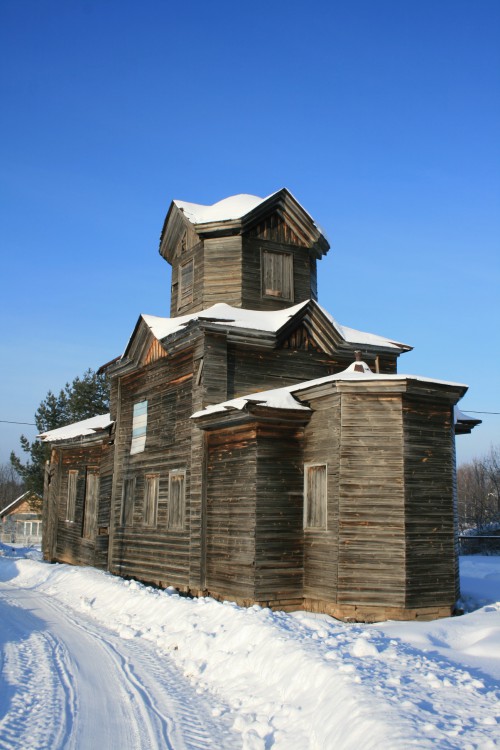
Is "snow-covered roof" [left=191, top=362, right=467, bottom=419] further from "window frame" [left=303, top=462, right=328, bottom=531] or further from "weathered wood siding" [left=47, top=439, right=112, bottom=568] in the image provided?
"weathered wood siding" [left=47, top=439, right=112, bottom=568]

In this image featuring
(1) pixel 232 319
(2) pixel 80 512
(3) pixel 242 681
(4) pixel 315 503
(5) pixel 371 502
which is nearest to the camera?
(3) pixel 242 681

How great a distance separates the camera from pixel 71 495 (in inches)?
1059

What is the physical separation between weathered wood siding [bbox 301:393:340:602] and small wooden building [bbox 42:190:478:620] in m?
0.04

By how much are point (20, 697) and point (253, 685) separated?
275 cm

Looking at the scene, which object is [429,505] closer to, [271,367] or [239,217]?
[271,367]

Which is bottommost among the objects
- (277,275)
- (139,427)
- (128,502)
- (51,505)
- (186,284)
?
(51,505)

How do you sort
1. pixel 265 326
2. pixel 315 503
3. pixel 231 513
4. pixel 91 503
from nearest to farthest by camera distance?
pixel 315 503 → pixel 231 513 → pixel 265 326 → pixel 91 503

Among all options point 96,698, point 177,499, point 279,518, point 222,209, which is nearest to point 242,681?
point 96,698

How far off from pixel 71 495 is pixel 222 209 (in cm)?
1345

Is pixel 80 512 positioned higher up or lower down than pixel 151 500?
lower down

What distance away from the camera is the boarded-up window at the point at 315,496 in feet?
46.1

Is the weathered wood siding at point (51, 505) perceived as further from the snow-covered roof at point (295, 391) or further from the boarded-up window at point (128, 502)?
the snow-covered roof at point (295, 391)

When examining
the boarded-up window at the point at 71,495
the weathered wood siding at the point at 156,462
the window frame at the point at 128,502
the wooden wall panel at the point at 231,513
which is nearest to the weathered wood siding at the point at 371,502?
the wooden wall panel at the point at 231,513

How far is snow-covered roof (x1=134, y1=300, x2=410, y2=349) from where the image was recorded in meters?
16.8
